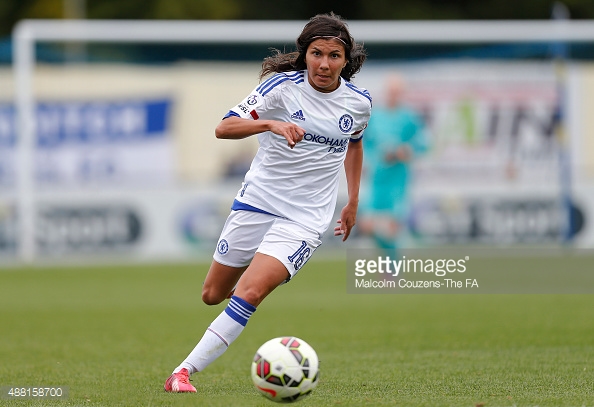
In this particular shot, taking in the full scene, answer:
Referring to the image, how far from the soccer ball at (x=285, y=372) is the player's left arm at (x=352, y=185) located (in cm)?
141

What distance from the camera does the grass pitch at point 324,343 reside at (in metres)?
6.46

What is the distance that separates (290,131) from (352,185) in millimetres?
1298

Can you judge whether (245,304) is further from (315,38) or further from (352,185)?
(315,38)

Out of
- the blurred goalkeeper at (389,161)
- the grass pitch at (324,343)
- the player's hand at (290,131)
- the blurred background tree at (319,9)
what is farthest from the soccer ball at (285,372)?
the blurred background tree at (319,9)

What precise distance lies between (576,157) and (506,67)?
218cm

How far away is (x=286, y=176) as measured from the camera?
262 inches

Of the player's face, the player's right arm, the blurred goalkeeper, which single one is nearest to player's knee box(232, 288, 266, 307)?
the player's right arm

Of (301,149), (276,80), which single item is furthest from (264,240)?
(276,80)

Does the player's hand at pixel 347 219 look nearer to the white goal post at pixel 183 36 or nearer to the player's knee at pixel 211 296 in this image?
the player's knee at pixel 211 296

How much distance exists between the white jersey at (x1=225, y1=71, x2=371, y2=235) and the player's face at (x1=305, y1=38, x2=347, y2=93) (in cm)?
14

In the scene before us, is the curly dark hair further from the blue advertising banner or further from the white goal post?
the blue advertising banner

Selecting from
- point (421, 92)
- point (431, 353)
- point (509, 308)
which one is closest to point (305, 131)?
point (431, 353)

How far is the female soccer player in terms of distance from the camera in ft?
21.1

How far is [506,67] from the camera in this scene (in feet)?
67.9
